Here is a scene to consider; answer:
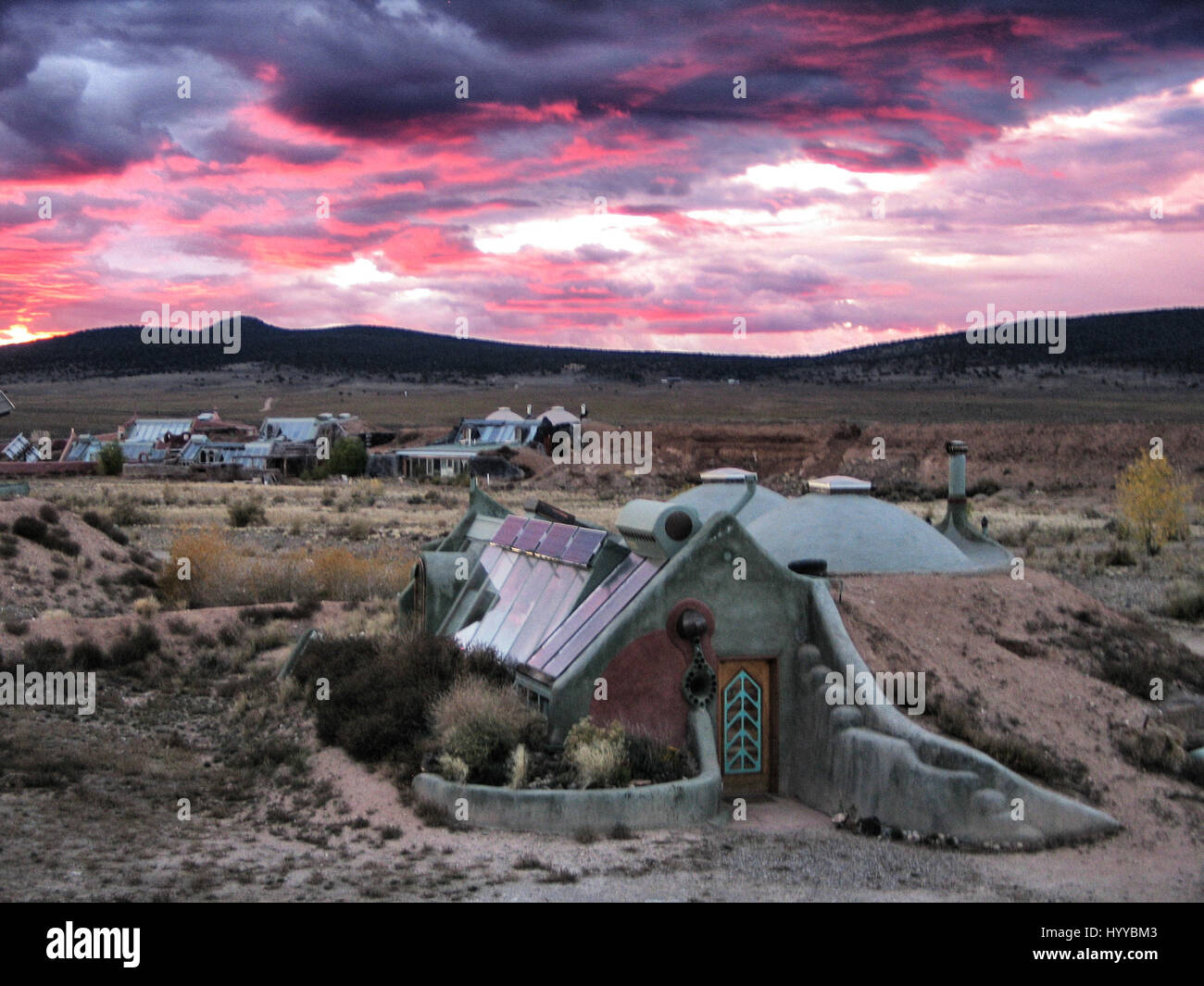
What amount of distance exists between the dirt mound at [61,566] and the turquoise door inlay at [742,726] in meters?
16.2

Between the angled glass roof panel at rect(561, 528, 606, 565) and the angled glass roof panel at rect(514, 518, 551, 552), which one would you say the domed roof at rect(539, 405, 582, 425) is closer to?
the angled glass roof panel at rect(514, 518, 551, 552)

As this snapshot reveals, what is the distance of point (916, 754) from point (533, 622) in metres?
5.48

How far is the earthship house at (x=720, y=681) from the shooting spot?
12.7 meters

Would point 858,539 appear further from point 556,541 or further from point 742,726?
point 742,726

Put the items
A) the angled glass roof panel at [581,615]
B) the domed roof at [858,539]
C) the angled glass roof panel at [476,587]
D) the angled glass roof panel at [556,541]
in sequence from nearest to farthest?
the angled glass roof panel at [581,615] → the angled glass roof panel at [556,541] → the domed roof at [858,539] → the angled glass roof panel at [476,587]

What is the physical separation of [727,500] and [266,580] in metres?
11.4

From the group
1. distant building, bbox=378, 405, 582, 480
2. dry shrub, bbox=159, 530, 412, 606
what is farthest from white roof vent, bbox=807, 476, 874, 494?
distant building, bbox=378, 405, 582, 480

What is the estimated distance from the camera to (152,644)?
71.7 feet

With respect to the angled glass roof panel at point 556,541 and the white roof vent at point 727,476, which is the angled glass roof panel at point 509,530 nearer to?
the angled glass roof panel at point 556,541

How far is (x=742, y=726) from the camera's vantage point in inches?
587

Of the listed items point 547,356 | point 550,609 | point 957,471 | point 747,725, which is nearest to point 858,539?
point 957,471

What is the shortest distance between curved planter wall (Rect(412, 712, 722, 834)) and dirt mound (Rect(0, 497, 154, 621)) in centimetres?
1588

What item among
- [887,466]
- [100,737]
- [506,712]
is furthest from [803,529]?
[887,466]

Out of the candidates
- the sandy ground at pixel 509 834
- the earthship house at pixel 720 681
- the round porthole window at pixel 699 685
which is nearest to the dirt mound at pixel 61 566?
the sandy ground at pixel 509 834
